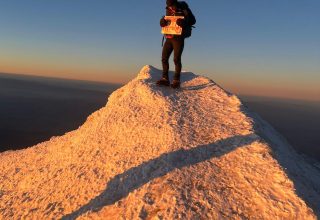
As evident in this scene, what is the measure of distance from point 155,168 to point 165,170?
306mm

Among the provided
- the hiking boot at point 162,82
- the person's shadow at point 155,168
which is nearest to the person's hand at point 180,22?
the hiking boot at point 162,82

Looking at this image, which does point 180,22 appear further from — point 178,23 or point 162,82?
point 162,82

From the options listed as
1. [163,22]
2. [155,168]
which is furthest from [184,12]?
[155,168]

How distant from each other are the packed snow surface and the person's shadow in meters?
0.02

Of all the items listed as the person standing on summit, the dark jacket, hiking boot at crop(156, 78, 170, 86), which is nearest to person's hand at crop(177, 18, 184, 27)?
the person standing on summit

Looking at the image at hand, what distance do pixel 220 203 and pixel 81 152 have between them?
5006mm

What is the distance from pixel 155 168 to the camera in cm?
806

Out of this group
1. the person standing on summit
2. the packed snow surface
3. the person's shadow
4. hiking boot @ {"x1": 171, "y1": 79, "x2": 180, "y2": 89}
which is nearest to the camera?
the packed snow surface

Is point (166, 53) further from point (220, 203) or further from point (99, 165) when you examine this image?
point (220, 203)

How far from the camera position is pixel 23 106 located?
597ft

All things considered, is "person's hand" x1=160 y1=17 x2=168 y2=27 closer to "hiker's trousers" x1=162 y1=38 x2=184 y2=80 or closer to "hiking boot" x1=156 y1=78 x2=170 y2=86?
"hiker's trousers" x1=162 y1=38 x2=184 y2=80

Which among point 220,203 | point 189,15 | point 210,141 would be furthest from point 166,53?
point 220,203

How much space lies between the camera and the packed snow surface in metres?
6.84

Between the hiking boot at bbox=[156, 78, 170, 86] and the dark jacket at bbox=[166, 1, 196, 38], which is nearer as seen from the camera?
the dark jacket at bbox=[166, 1, 196, 38]
